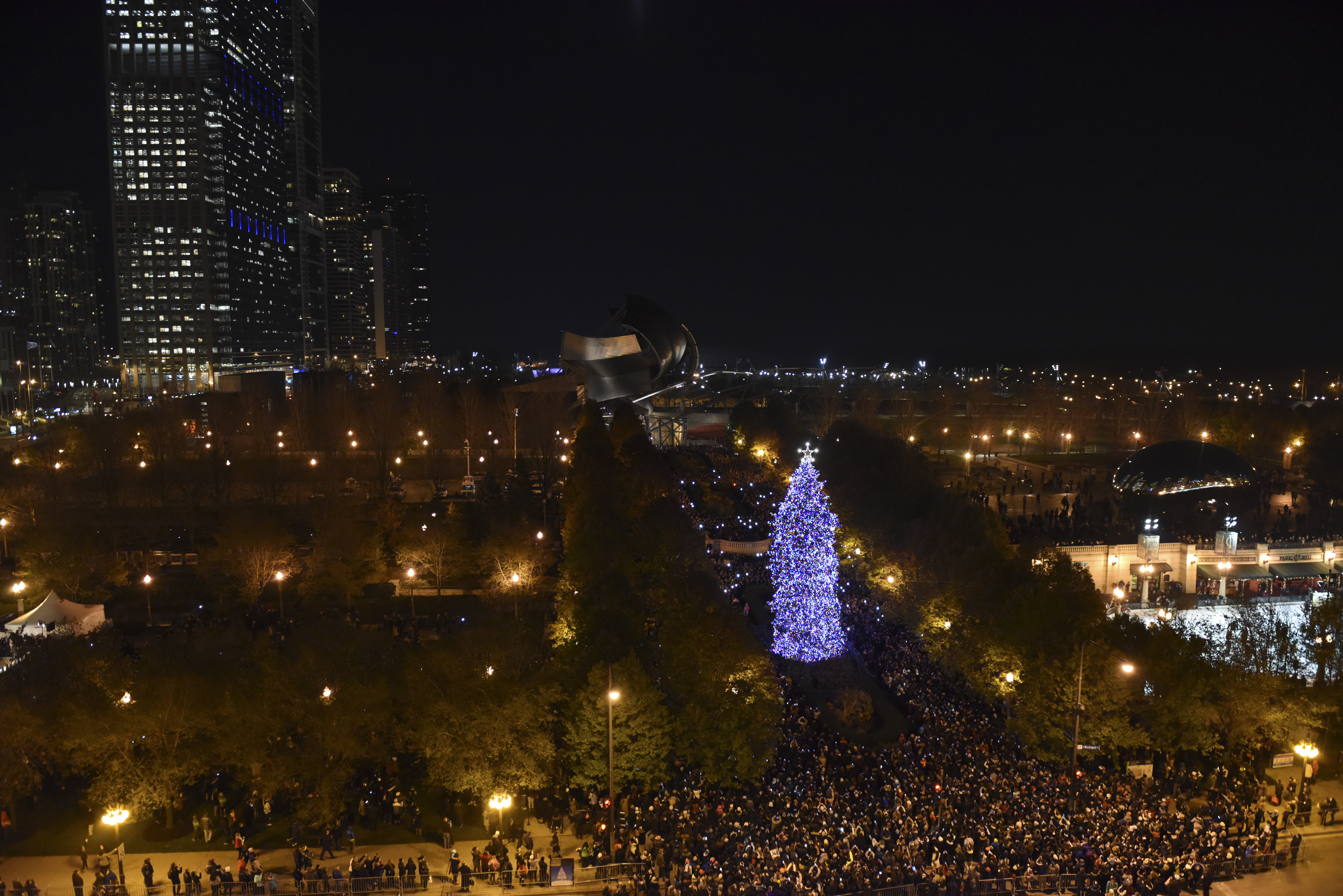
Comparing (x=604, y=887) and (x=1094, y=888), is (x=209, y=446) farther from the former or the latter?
(x=1094, y=888)

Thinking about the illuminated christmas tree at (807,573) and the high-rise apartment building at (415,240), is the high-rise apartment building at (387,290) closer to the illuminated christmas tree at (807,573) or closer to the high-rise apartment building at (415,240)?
the high-rise apartment building at (415,240)

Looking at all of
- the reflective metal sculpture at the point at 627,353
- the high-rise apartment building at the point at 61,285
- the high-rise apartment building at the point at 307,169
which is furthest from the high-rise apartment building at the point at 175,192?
the reflective metal sculpture at the point at 627,353

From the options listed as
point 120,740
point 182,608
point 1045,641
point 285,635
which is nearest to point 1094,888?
point 1045,641

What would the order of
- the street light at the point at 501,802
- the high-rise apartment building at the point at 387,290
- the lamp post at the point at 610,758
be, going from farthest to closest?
the high-rise apartment building at the point at 387,290, the street light at the point at 501,802, the lamp post at the point at 610,758

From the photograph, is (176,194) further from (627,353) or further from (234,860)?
(234,860)

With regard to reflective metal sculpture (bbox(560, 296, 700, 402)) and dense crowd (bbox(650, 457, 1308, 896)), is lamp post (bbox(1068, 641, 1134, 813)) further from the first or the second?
reflective metal sculpture (bbox(560, 296, 700, 402))

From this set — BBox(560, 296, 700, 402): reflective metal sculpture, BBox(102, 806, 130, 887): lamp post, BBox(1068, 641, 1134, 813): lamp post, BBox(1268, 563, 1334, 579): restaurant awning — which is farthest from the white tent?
BBox(560, 296, 700, 402): reflective metal sculpture
